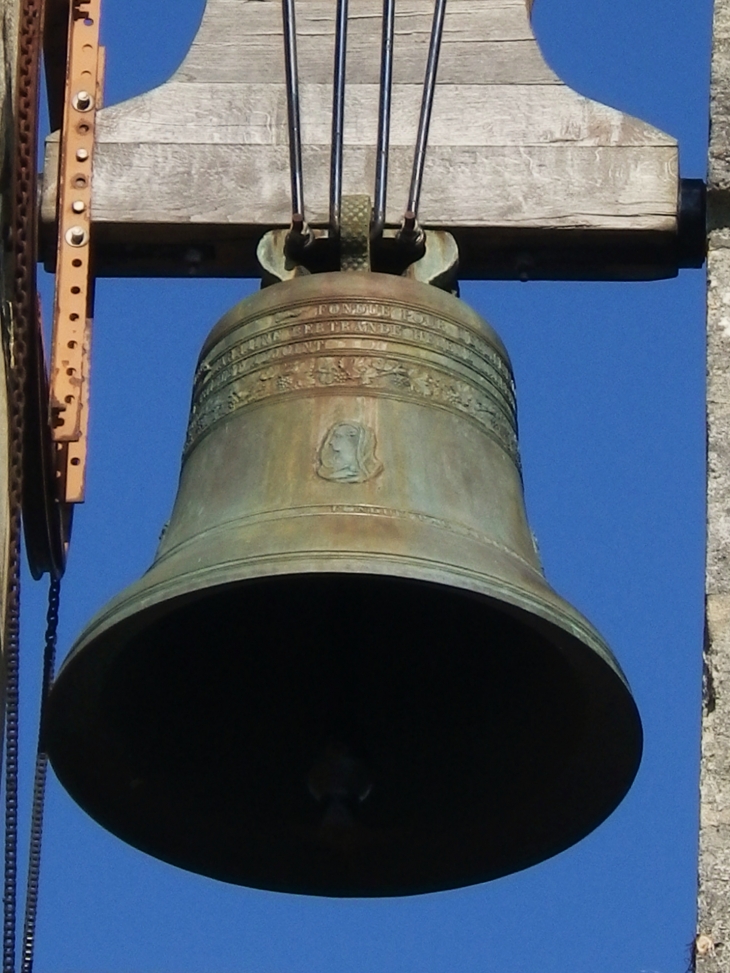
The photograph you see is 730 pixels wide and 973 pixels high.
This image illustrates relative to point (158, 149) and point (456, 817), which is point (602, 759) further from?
point (158, 149)

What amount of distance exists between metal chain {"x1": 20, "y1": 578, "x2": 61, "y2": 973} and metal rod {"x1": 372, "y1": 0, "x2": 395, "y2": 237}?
764 millimetres

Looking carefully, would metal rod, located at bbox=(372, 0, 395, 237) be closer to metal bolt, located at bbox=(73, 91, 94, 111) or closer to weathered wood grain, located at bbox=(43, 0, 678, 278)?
weathered wood grain, located at bbox=(43, 0, 678, 278)

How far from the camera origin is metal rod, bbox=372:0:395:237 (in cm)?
510

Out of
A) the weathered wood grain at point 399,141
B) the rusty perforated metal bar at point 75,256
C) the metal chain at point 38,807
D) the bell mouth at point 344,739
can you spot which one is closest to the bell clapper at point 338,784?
the bell mouth at point 344,739

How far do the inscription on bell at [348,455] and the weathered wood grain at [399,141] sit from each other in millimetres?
686

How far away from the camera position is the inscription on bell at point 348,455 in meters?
4.79

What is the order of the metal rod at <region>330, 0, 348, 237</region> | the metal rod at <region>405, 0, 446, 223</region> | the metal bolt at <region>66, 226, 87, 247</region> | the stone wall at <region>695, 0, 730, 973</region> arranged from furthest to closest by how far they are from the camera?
the metal bolt at <region>66, 226, 87, 247</region>, the metal rod at <region>405, 0, 446, 223</region>, the metal rod at <region>330, 0, 348, 237</region>, the stone wall at <region>695, 0, 730, 973</region>

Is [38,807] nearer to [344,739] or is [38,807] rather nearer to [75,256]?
[344,739]

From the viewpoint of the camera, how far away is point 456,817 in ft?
16.6

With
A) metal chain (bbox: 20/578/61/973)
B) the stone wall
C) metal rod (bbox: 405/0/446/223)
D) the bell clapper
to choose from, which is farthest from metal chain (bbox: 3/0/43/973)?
the stone wall

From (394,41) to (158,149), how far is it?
1.45 feet

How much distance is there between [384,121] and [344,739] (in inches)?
35.7

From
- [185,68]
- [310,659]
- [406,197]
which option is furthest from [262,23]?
[310,659]

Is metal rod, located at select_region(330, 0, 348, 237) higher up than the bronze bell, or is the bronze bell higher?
metal rod, located at select_region(330, 0, 348, 237)
